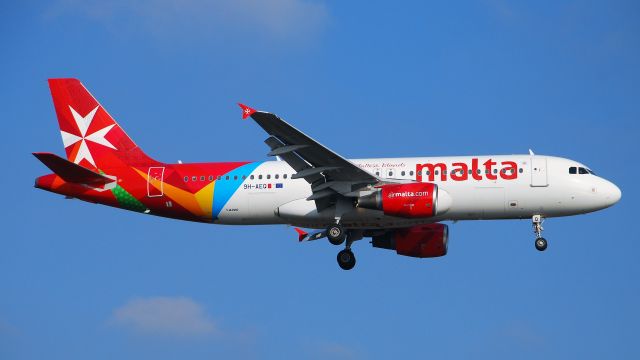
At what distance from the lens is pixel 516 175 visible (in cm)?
5250

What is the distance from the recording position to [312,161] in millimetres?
52031

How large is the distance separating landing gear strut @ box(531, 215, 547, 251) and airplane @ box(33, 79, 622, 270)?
1.9 inches

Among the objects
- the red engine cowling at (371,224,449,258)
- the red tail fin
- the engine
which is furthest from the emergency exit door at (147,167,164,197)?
the red engine cowling at (371,224,449,258)

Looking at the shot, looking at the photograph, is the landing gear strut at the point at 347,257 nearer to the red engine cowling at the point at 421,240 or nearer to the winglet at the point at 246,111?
the red engine cowling at the point at 421,240

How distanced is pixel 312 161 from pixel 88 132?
13580 mm

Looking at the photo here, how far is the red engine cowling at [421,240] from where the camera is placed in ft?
188

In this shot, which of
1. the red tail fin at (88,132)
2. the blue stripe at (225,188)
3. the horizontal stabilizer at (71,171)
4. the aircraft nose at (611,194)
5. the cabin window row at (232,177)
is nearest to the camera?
the aircraft nose at (611,194)

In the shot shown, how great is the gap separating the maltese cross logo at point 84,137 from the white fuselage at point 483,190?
10142mm

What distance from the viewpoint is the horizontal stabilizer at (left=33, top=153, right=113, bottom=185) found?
176 feet

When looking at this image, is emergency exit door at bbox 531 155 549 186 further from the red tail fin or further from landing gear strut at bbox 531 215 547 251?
the red tail fin

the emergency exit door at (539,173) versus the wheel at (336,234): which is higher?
the emergency exit door at (539,173)

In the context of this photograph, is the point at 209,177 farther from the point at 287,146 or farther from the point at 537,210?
the point at 537,210

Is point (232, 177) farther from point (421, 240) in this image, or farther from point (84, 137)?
point (421, 240)

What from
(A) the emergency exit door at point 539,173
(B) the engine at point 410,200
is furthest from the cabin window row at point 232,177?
(A) the emergency exit door at point 539,173
